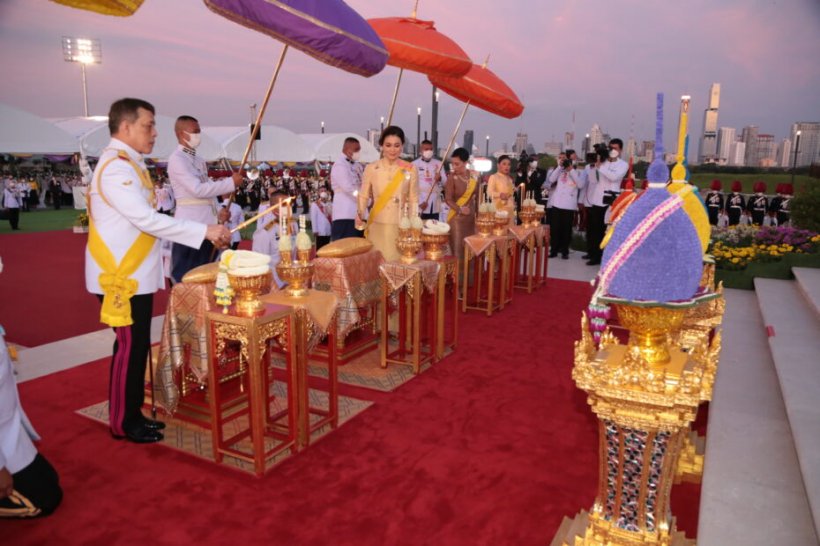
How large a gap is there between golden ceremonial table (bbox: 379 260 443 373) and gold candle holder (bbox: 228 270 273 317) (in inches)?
54.0

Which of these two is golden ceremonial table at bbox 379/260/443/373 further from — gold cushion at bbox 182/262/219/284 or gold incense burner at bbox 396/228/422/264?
gold cushion at bbox 182/262/219/284

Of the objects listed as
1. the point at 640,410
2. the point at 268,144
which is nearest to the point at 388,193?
the point at 640,410

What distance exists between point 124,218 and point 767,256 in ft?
21.2

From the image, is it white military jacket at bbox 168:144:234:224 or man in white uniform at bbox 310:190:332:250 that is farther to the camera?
man in white uniform at bbox 310:190:332:250

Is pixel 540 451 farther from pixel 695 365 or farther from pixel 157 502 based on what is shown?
pixel 157 502

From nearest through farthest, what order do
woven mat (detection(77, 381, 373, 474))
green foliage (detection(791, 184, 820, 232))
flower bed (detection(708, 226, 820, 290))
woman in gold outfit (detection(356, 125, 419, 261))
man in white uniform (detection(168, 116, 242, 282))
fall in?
woven mat (detection(77, 381, 373, 474)) < man in white uniform (detection(168, 116, 242, 282)) < woman in gold outfit (detection(356, 125, 419, 261)) < flower bed (detection(708, 226, 820, 290)) < green foliage (detection(791, 184, 820, 232))

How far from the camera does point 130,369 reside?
3.03 metres

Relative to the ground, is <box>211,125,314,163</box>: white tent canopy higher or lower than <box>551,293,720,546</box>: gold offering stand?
higher

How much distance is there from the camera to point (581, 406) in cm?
361

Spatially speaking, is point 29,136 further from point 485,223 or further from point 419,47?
point 419,47

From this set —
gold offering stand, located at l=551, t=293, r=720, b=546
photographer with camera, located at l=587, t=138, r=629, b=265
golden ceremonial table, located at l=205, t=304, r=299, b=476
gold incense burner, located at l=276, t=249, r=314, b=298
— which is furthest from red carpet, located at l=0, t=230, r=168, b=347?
photographer with camera, located at l=587, t=138, r=629, b=265

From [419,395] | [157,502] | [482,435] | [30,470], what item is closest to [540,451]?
[482,435]

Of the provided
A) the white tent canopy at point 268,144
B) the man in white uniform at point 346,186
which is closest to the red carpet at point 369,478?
the man in white uniform at point 346,186

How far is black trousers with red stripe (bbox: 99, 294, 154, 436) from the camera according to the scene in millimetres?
2984
